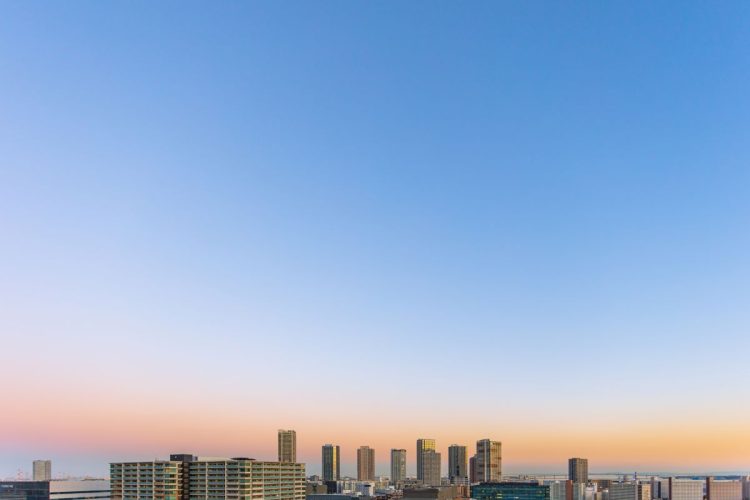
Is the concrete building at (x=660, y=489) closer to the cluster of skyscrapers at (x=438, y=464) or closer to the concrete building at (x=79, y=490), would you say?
the cluster of skyscrapers at (x=438, y=464)

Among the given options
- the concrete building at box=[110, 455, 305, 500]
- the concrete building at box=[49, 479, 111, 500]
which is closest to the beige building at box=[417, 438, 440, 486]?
the concrete building at box=[49, 479, 111, 500]

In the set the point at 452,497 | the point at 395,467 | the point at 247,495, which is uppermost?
the point at 247,495

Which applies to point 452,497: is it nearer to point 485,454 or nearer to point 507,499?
point 507,499

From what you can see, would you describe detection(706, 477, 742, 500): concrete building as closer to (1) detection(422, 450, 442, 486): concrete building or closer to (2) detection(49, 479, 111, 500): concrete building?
(1) detection(422, 450, 442, 486): concrete building

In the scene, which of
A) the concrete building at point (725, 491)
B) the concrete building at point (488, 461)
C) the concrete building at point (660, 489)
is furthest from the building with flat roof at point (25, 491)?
the concrete building at point (725, 491)

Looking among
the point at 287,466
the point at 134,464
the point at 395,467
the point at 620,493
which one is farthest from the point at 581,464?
the point at 134,464

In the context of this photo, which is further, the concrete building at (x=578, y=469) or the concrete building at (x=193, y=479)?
the concrete building at (x=578, y=469)

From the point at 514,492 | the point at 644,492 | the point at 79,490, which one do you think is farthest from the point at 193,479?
the point at 644,492
